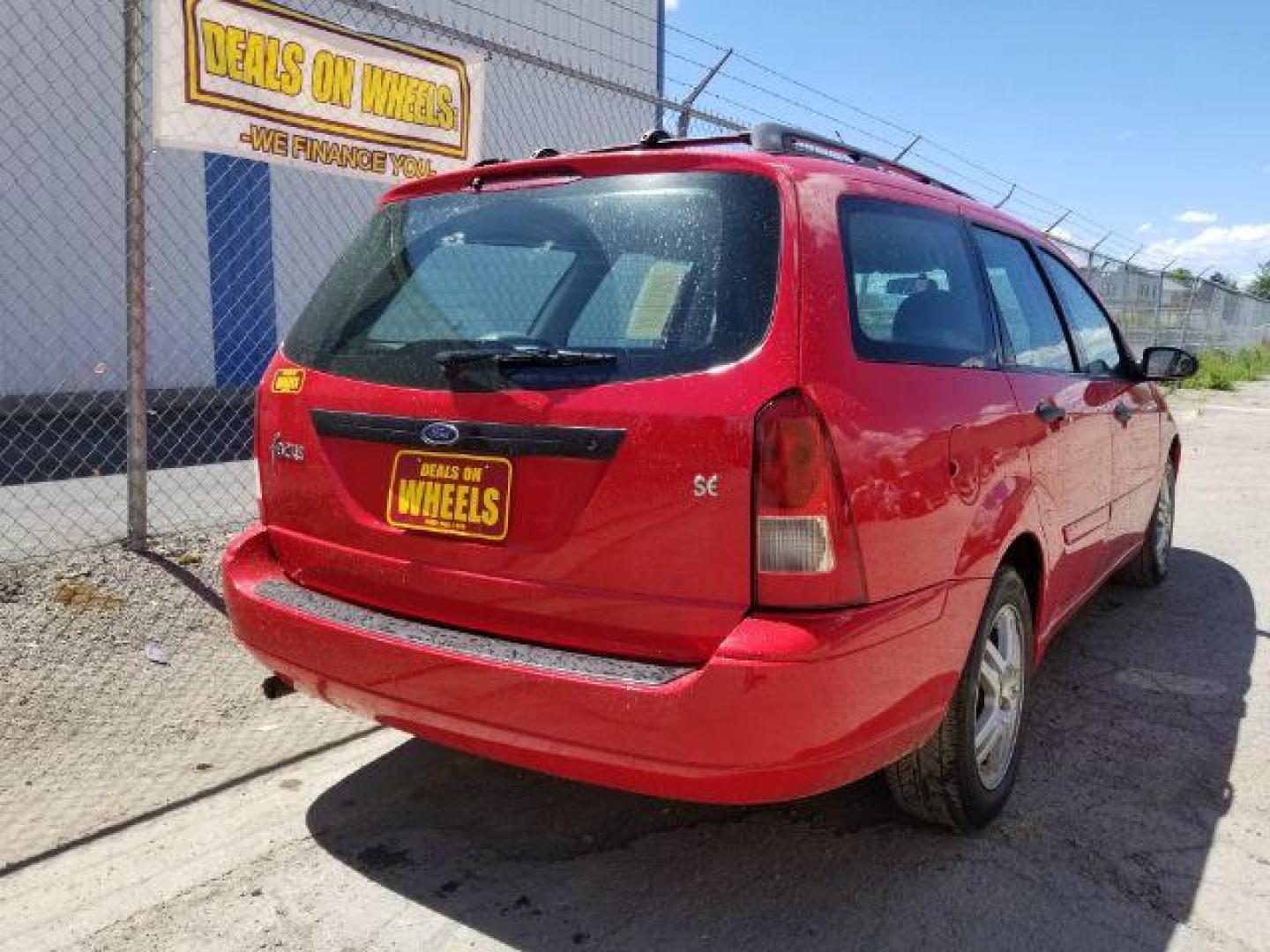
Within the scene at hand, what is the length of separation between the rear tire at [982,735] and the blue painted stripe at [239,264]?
31.6 ft

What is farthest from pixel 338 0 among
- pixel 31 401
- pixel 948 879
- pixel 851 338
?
pixel 31 401

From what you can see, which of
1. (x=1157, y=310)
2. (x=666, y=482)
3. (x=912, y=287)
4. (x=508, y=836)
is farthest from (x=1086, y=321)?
(x=1157, y=310)

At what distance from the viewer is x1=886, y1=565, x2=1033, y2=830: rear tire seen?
8.69ft

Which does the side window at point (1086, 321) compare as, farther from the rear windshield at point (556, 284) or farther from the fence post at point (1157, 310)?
the fence post at point (1157, 310)

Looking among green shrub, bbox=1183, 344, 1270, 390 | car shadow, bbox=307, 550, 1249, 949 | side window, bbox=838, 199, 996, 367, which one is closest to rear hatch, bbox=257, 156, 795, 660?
side window, bbox=838, 199, 996, 367

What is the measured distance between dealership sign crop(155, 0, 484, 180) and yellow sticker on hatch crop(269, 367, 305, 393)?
6.94 ft

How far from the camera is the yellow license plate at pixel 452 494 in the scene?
2.30 meters

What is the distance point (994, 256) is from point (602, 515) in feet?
5.96

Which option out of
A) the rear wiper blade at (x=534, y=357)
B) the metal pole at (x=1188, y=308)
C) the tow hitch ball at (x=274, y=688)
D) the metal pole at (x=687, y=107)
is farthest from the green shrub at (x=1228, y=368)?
the tow hitch ball at (x=274, y=688)

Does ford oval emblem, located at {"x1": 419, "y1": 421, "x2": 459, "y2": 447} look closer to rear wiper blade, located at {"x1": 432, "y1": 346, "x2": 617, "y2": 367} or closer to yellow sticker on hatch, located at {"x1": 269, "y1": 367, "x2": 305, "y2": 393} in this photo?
rear wiper blade, located at {"x1": 432, "y1": 346, "x2": 617, "y2": 367}

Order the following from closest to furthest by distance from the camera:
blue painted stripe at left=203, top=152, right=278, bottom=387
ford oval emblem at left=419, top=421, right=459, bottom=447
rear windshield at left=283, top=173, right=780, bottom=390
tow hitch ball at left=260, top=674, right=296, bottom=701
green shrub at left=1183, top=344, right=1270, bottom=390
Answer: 1. rear windshield at left=283, top=173, right=780, bottom=390
2. ford oval emblem at left=419, top=421, right=459, bottom=447
3. tow hitch ball at left=260, top=674, right=296, bottom=701
4. blue painted stripe at left=203, top=152, right=278, bottom=387
5. green shrub at left=1183, top=344, right=1270, bottom=390

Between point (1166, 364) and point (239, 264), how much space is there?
9129mm

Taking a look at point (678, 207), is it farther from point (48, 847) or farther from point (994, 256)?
point (48, 847)

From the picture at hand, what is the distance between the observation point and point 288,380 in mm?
2766
